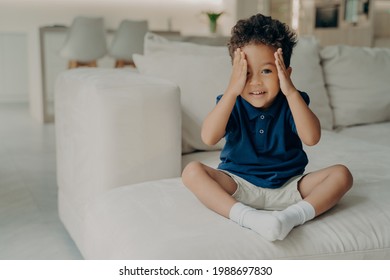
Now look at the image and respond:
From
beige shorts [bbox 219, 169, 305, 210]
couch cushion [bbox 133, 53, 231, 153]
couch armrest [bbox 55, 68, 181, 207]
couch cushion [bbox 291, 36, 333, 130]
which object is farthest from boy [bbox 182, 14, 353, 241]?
couch cushion [bbox 291, 36, 333, 130]

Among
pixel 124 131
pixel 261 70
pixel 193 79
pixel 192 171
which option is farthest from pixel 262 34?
pixel 193 79

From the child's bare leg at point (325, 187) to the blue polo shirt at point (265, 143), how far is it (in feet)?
0.17

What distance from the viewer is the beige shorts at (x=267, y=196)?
4.38 feet

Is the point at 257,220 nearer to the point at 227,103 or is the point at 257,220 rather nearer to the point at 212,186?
the point at 212,186

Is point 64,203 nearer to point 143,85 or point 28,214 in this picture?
point 28,214

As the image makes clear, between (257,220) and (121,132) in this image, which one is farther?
(121,132)

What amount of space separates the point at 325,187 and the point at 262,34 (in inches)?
14.6

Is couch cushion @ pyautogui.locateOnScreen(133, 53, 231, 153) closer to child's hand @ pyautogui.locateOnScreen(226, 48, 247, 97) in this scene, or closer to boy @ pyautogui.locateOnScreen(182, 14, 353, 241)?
boy @ pyautogui.locateOnScreen(182, 14, 353, 241)

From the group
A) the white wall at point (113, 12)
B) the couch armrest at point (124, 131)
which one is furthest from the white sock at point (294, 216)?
the white wall at point (113, 12)

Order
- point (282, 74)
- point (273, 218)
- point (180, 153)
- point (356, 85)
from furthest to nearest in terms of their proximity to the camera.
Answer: point (356, 85) < point (180, 153) < point (282, 74) < point (273, 218)

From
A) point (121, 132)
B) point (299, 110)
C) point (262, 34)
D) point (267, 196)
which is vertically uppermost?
point (262, 34)

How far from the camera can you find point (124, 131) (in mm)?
1560
